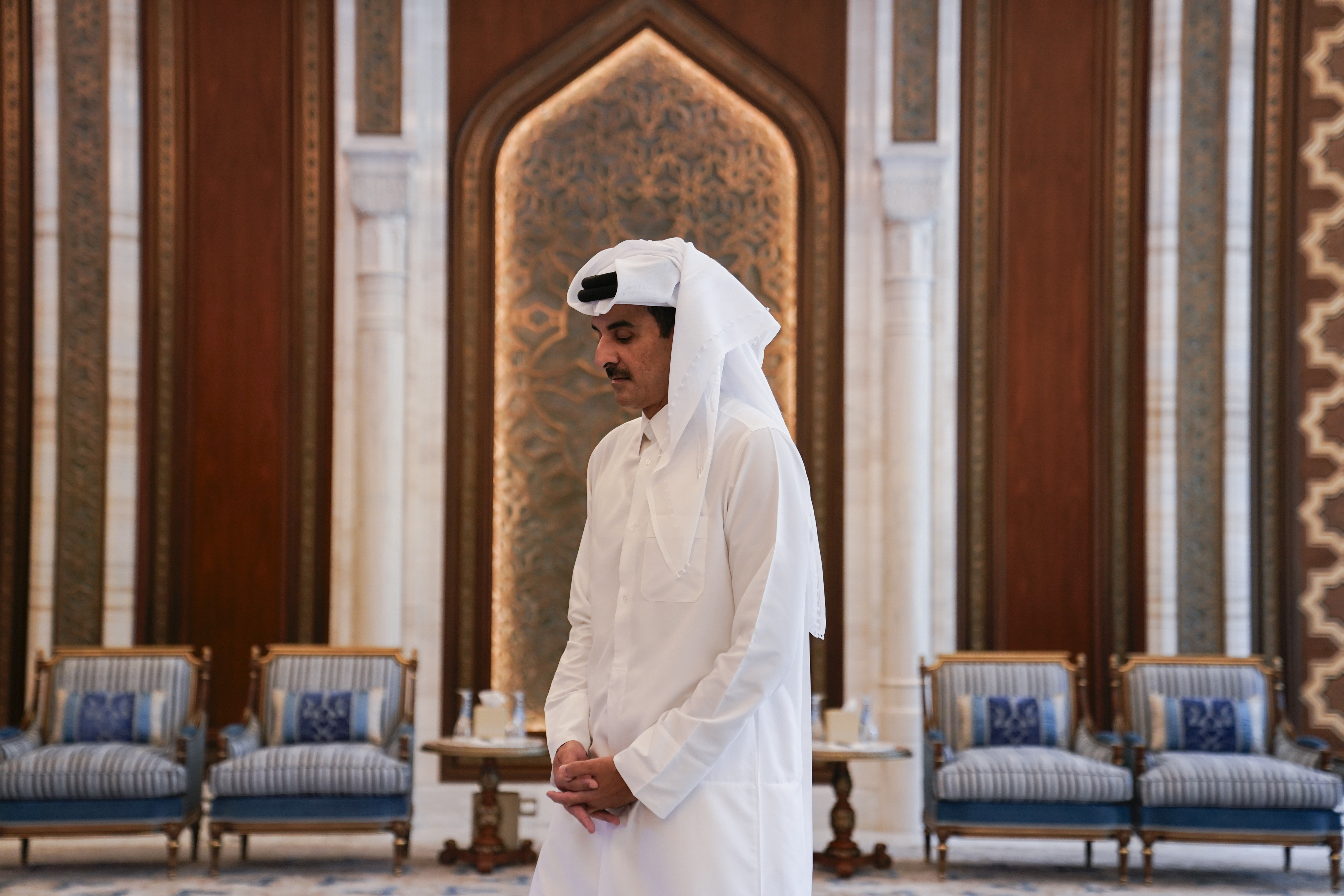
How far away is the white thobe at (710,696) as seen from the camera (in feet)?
6.11

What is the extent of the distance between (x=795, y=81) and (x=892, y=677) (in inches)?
113

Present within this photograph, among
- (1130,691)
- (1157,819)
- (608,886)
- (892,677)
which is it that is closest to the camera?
(608,886)

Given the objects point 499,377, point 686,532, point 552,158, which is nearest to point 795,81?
point 552,158

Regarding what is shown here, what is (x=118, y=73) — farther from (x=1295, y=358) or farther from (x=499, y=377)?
(x=1295, y=358)

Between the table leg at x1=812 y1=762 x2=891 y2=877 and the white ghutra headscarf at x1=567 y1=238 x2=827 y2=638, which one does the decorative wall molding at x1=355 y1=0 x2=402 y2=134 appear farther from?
the white ghutra headscarf at x1=567 y1=238 x2=827 y2=638

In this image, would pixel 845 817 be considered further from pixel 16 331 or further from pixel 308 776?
pixel 16 331

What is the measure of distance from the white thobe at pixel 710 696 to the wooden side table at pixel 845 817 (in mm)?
3486

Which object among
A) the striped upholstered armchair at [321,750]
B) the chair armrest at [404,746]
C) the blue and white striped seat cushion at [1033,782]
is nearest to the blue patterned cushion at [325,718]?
the striped upholstered armchair at [321,750]

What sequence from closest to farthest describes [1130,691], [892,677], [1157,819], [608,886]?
1. [608,886]
2. [1157,819]
3. [1130,691]
4. [892,677]

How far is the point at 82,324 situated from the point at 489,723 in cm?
276

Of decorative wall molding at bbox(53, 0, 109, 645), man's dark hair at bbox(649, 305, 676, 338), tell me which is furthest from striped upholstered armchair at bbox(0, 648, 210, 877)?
man's dark hair at bbox(649, 305, 676, 338)

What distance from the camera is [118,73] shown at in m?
6.63

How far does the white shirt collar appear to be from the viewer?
205 cm

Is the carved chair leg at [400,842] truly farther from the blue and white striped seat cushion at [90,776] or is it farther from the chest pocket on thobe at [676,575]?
the chest pocket on thobe at [676,575]
